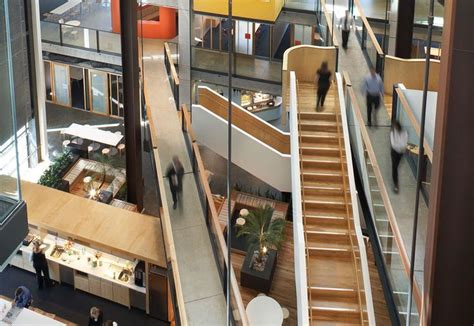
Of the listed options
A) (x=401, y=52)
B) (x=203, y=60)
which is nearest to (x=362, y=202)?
(x=401, y=52)

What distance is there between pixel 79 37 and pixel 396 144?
13.9 m

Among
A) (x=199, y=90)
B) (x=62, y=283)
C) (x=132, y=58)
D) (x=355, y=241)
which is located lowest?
(x=62, y=283)

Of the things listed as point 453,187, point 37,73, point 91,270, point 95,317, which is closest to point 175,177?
point 91,270

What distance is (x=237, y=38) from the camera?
22438mm

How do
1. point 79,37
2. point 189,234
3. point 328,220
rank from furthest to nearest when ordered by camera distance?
point 79,37, point 328,220, point 189,234

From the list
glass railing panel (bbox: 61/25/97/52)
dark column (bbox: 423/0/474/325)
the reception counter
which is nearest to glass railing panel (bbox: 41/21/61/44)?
glass railing panel (bbox: 61/25/97/52)

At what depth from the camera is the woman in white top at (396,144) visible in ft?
34.6

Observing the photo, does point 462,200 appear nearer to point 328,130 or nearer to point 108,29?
point 328,130

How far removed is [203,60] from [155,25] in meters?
3.50

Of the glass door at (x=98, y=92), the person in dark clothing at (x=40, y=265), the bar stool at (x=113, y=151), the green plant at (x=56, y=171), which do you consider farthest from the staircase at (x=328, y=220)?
the glass door at (x=98, y=92)

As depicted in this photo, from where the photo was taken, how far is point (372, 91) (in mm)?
13609

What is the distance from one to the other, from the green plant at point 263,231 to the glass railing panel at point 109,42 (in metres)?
8.10

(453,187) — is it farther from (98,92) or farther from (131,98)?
(98,92)

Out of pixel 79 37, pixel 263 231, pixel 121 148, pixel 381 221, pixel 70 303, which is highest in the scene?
pixel 79 37
